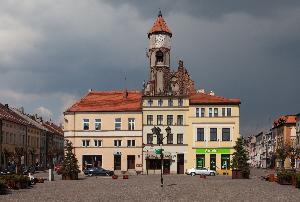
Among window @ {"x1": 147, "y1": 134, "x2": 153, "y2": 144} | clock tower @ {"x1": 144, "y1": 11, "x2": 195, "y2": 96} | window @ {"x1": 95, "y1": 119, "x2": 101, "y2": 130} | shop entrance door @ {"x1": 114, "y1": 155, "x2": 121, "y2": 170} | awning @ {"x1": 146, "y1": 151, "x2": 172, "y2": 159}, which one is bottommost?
shop entrance door @ {"x1": 114, "y1": 155, "x2": 121, "y2": 170}

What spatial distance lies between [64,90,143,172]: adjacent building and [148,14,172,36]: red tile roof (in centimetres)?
1276

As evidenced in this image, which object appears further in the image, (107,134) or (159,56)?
(159,56)

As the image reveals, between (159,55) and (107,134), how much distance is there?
50.7 ft

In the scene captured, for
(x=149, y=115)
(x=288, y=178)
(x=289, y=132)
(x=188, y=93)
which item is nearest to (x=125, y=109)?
(x=149, y=115)

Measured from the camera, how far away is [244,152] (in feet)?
206

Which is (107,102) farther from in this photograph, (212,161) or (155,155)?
(212,161)

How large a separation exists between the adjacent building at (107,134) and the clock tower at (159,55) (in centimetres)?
489

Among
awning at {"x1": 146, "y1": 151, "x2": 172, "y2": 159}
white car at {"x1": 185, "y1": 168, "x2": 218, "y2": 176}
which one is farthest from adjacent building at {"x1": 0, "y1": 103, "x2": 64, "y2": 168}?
white car at {"x1": 185, "y1": 168, "x2": 218, "y2": 176}

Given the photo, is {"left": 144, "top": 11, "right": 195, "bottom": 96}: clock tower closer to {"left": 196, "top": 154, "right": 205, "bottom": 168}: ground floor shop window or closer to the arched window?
the arched window

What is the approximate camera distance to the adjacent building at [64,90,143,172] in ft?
277

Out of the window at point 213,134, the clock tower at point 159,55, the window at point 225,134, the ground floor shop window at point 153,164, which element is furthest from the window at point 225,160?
the clock tower at point 159,55

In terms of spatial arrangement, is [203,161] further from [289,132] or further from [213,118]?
[289,132]

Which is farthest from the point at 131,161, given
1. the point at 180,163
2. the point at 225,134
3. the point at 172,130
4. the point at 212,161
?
the point at 225,134

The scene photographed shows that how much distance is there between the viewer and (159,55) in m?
89.5
